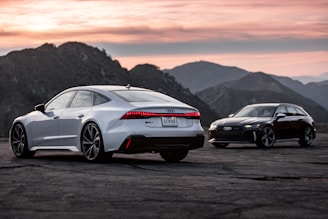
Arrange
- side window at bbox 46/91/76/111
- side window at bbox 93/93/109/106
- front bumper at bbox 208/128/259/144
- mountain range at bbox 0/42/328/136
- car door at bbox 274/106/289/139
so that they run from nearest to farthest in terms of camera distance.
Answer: side window at bbox 93/93/109/106 → side window at bbox 46/91/76/111 → front bumper at bbox 208/128/259/144 → car door at bbox 274/106/289/139 → mountain range at bbox 0/42/328/136

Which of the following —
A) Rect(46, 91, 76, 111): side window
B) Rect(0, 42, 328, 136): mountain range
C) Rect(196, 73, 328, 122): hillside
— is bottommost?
Rect(196, 73, 328, 122): hillside

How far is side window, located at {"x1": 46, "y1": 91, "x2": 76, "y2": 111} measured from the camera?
14.2 m

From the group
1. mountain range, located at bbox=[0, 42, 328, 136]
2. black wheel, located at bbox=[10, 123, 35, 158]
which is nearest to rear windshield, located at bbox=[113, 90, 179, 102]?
black wheel, located at bbox=[10, 123, 35, 158]

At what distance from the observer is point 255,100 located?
512ft

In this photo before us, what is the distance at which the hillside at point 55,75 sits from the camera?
93.6 metres

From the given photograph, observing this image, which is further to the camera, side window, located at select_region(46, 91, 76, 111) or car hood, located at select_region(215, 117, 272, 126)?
car hood, located at select_region(215, 117, 272, 126)

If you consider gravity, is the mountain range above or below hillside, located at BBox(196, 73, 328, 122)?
above

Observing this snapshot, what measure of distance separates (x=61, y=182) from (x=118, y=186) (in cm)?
98

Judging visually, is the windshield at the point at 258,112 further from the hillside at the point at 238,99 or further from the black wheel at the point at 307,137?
the hillside at the point at 238,99

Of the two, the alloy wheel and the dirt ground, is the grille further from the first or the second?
the alloy wheel

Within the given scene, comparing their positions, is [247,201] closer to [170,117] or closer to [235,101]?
[170,117]

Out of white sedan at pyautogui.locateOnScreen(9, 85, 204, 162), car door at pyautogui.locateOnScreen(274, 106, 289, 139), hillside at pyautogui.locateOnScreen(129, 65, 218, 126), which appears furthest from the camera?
hillside at pyautogui.locateOnScreen(129, 65, 218, 126)

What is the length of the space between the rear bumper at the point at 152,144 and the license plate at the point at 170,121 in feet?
0.81

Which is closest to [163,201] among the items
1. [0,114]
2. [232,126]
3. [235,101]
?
[232,126]
